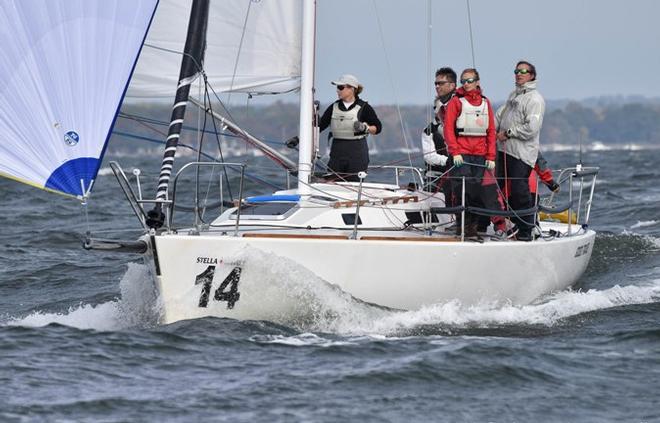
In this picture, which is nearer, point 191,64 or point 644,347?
point 644,347

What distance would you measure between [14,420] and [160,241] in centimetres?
227

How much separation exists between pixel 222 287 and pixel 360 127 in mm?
2388

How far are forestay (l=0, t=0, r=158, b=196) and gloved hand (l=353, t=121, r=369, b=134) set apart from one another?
243 cm

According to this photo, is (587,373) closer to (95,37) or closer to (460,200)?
(460,200)

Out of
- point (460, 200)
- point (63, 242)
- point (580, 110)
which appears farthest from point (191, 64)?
point (580, 110)

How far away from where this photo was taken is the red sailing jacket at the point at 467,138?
950 centimetres

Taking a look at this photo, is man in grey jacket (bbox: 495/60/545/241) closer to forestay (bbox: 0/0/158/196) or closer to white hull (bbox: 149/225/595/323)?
white hull (bbox: 149/225/595/323)

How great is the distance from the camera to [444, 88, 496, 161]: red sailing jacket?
9.50 meters

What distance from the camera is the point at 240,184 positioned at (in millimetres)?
9078

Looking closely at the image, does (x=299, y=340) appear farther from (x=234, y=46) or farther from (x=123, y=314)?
(x=234, y=46)

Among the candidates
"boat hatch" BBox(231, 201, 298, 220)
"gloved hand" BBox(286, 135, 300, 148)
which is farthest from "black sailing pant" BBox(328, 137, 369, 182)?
"boat hatch" BBox(231, 201, 298, 220)

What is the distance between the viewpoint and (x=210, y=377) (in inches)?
282

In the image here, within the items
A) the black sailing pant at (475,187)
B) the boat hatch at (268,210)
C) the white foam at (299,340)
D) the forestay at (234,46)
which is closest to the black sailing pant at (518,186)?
the black sailing pant at (475,187)

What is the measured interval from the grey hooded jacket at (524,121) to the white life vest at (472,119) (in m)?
0.61
